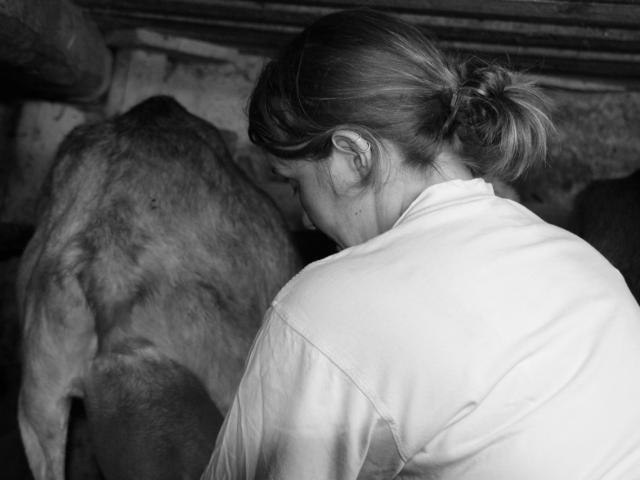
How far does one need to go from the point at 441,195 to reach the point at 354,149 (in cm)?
20

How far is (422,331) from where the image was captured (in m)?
1.20

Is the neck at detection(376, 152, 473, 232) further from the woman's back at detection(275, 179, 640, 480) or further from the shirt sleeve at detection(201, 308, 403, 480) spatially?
the shirt sleeve at detection(201, 308, 403, 480)

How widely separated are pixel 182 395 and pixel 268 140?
901mm

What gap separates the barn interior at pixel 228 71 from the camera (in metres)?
2.98

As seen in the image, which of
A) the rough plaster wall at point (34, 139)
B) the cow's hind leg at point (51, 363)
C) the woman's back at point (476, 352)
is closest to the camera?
the woman's back at point (476, 352)

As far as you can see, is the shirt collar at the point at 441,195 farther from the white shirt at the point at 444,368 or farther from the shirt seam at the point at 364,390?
the shirt seam at the point at 364,390

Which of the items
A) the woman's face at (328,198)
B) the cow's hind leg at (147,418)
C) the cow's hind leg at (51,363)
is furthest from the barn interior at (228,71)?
the woman's face at (328,198)

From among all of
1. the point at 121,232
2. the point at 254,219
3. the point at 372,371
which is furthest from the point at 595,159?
the point at 372,371

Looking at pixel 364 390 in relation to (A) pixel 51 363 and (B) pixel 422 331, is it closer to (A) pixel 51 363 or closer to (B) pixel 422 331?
(B) pixel 422 331

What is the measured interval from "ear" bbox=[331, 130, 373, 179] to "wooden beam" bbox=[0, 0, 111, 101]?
1.58 m

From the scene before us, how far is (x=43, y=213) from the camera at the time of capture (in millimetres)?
2758

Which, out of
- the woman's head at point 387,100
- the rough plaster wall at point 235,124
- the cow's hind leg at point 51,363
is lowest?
the cow's hind leg at point 51,363

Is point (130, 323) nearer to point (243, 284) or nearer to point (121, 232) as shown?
point (121, 232)

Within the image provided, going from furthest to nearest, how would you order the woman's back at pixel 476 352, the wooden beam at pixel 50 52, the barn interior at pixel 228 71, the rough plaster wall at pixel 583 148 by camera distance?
the rough plaster wall at pixel 583 148, the barn interior at pixel 228 71, the wooden beam at pixel 50 52, the woman's back at pixel 476 352
